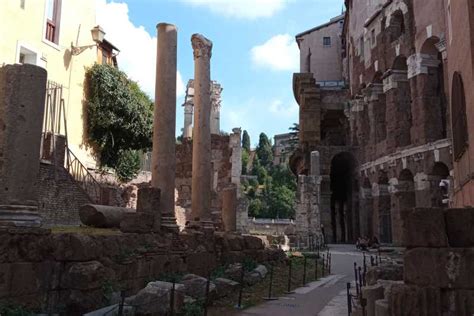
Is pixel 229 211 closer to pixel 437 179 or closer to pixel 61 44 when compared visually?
pixel 61 44

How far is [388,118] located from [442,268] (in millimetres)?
27609

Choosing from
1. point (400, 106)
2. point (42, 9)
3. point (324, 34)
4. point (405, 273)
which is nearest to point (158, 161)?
point (405, 273)

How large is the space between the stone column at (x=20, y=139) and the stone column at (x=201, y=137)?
25.3ft

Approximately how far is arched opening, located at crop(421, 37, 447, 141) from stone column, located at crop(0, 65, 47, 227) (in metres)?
24.7

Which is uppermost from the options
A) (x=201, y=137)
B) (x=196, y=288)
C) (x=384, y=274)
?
(x=201, y=137)

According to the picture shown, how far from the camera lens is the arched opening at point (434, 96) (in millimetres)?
28375

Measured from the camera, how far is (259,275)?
48.1ft

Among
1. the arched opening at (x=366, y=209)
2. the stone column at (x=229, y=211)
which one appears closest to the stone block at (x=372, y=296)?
the stone column at (x=229, y=211)

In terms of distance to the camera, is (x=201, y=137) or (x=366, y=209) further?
(x=366, y=209)

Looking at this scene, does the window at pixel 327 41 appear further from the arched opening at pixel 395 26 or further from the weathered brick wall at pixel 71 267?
the weathered brick wall at pixel 71 267

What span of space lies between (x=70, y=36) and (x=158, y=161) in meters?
11.6

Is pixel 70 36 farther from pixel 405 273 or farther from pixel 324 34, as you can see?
pixel 324 34

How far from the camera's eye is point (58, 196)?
642 inches

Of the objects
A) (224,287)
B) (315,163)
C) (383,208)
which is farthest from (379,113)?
(224,287)
